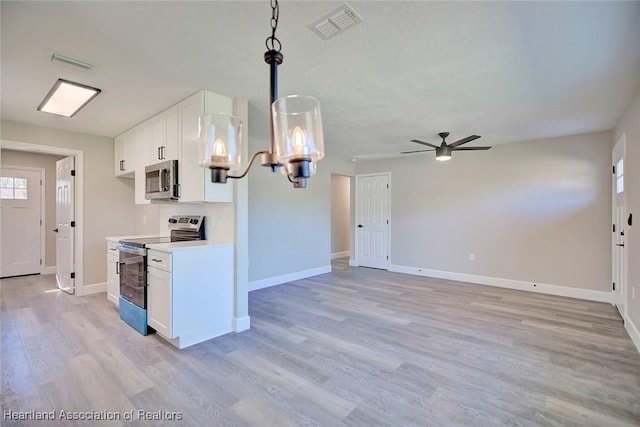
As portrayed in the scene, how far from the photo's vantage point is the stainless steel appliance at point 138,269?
3.13 meters

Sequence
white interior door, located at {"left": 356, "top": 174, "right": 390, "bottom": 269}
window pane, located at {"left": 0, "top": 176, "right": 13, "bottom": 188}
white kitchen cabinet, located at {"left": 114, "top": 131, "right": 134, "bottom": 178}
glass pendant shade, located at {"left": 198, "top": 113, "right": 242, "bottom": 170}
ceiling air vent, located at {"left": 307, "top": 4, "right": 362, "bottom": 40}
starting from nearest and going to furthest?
glass pendant shade, located at {"left": 198, "top": 113, "right": 242, "bottom": 170}, ceiling air vent, located at {"left": 307, "top": 4, "right": 362, "bottom": 40}, white kitchen cabinet, located at {"left": 114, "top": 131, "right": 134, "bottom": 178}, window pane, located at {"left": 0, "top": 176, "right": 13, "bottom": 188}, white interior door, located at {"left": 356, "top": 174, "right": 390, "bottom": 269}

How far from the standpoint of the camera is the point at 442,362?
8.52 ft

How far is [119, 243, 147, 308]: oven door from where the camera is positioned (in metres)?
3.12

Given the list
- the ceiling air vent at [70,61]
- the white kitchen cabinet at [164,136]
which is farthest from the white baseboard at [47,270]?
the ceiling air vent at [70,61]

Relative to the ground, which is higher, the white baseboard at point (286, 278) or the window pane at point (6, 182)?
the window pane at point (6, 182)

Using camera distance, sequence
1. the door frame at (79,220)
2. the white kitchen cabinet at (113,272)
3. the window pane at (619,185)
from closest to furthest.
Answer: the window pane at (619,185) < the white kitchen cabinet at (113,272) < the door frame at (79,220)

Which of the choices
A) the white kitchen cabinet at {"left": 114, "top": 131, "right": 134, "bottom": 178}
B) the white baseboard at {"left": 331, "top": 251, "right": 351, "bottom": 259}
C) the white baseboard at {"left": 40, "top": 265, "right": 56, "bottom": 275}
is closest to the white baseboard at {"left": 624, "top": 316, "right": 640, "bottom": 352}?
the white baseboard at {"left": 331, "top": 251, "right": 351, "bottom": 259}

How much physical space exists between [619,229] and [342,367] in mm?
4056

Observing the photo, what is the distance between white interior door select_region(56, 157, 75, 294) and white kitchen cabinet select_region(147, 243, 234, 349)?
2.59 meters

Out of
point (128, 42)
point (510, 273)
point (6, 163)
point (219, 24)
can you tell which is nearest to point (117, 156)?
point (6, 163)

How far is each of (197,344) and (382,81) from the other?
3048 mm

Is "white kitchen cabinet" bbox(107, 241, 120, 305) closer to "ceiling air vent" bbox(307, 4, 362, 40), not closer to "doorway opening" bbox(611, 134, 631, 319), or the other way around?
"ceiling air vent" bbox(307, 4, 362, 40)

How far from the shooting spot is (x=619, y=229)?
387 cm

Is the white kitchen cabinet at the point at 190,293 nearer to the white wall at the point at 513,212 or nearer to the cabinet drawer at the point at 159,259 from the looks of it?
the cabinet drawer at the point at 159,259
